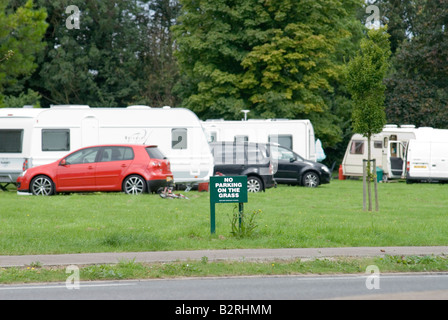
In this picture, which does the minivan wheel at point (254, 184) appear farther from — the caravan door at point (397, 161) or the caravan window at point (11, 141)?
the caravan door at point (397, 161)

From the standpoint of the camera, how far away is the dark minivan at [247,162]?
87.2 feet

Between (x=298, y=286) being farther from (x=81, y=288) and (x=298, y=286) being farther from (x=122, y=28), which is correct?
(x=122, y=28)

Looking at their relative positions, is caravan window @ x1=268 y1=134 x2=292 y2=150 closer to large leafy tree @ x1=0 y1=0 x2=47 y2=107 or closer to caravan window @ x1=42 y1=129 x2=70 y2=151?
caravan window @ x1=42 y1=129 x2=70 y2=151

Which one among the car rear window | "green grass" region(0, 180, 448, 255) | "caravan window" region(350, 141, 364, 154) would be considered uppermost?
"caravan window" region(350, 141, 364, 154)

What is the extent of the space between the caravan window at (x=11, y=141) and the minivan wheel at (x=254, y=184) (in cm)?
852

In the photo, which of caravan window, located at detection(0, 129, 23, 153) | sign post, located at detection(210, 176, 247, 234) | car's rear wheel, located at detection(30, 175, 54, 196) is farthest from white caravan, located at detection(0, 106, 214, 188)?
sign post, located at detection(210, 176, 247, 234)

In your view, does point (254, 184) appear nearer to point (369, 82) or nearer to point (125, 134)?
point (125, 134)

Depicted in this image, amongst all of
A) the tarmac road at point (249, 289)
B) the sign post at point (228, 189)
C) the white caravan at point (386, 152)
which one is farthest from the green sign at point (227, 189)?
the white caravan at point (386, 152)

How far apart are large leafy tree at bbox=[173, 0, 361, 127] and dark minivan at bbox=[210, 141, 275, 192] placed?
12278 millimetres

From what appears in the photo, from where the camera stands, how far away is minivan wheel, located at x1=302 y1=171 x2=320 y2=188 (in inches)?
1172

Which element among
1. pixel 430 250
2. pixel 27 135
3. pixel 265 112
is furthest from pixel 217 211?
pixel 265 112

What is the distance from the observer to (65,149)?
25.9 m

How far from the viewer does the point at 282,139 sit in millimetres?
32500
